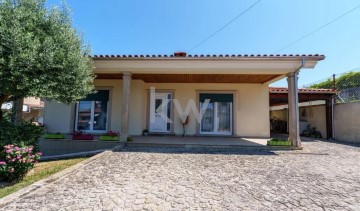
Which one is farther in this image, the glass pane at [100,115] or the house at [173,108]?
the glass pane at [100,115]

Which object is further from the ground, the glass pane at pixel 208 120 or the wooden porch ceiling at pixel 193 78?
the wooden porch ceiling at pixel 193 78

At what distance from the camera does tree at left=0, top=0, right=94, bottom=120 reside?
198 inches

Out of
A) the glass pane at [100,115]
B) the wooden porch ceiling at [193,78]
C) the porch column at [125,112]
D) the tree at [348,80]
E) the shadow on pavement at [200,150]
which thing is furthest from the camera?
the tree at [348,80]

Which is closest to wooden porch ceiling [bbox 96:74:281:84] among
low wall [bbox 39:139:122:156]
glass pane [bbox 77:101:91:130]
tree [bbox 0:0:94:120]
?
glass pane [bbox 77:101:91:130]

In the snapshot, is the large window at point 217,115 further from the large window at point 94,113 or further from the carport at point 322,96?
the large window at point 94,113

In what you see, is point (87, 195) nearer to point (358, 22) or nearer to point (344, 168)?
point (344, 168)

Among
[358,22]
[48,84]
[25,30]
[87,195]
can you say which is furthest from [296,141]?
[25,30]

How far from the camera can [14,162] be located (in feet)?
16.0

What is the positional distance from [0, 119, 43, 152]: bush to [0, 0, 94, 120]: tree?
81 cm

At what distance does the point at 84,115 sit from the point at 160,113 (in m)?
4.14

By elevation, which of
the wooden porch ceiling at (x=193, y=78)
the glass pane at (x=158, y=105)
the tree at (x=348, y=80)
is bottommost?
the glass pane at (x=158, y=105)

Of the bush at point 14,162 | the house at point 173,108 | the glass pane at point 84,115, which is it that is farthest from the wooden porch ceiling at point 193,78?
the bush at point 14,162

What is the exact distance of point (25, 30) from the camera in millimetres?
5406

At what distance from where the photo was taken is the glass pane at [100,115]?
456 inches
